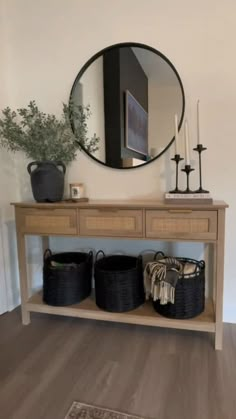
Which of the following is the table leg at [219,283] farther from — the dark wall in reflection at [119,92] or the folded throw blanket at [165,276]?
the dark wall in reflection at [119,92]

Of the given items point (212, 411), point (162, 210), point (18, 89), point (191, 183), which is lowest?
point (212, 411)

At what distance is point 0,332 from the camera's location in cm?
193

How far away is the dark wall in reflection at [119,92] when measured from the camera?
2.00 meters

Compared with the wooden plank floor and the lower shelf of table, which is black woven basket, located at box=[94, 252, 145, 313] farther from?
the wooden plank floor

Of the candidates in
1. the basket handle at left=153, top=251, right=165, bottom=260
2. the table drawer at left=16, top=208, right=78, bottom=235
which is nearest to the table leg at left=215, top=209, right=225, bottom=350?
the basket handle at left=153, top=251, right=165, bottom=260

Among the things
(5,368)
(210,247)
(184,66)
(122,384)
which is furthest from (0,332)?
(184,66)

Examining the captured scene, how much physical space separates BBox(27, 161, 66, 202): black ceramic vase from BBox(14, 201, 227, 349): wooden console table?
11 centimetres

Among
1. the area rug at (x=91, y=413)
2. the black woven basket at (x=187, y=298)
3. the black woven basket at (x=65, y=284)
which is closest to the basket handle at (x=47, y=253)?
the black woven basket at (x=65, y=284)

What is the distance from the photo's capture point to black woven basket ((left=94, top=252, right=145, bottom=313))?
184 centimetres

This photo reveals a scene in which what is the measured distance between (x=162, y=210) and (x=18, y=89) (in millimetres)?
1436

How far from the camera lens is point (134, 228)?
1.73 metres

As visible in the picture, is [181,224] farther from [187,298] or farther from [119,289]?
[119,289]

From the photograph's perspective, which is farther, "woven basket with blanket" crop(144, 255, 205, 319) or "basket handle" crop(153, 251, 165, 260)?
"basket handle" crop(153, 251, 165, 260)

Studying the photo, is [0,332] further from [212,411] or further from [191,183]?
[191,183]
